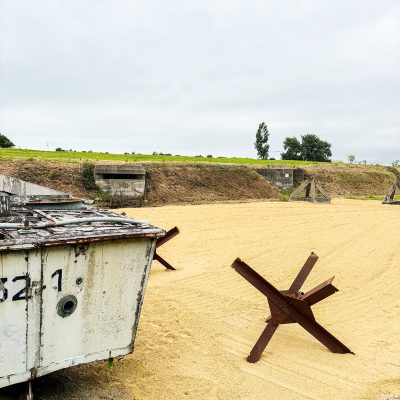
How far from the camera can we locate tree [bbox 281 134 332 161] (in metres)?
73.0

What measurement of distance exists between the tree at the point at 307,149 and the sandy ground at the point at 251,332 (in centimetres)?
6327

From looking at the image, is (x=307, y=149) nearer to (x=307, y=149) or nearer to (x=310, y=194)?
(x=307, y=149)

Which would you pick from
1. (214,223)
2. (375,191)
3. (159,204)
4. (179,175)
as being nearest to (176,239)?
(214,223)

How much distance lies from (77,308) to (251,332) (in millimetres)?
2812

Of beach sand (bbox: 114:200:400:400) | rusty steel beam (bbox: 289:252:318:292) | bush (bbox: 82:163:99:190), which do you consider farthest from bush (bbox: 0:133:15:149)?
rusty steel beam (bbox: 289:252:318:292)

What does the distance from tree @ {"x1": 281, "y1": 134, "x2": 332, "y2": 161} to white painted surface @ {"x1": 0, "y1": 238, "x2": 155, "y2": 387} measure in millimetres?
71183

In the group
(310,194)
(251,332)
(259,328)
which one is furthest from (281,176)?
(251,332)

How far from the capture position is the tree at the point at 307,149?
239 ft

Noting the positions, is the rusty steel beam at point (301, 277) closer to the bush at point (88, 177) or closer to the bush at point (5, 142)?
the bush at point (88, 177)

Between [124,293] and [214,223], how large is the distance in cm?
1089

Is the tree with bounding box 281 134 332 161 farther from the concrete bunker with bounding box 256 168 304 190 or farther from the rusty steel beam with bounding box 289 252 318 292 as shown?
the rusty steel beam with bounding box 289 252 318 292

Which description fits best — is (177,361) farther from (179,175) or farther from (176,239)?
(179,175)

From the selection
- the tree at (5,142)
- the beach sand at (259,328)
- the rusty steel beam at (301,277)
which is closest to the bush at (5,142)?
the tree at (5,142)

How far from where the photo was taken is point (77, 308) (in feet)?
12.6
